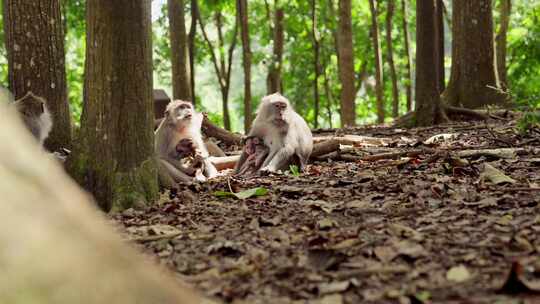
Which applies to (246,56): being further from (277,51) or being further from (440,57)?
(440,57)

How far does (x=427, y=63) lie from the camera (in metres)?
Result: 11.8

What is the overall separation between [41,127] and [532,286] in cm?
586

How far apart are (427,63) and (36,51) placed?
21.7ft

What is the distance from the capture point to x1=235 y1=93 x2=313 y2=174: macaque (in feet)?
28.8

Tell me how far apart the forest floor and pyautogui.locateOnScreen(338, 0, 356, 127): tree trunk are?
10.2 meters

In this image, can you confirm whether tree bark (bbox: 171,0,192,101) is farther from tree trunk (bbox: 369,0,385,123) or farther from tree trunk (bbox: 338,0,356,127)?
tree trunk (bbox: 369,0,385,123)

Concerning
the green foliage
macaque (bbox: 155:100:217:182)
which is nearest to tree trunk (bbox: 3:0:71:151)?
macaque (bbox: 155:100:217:182)

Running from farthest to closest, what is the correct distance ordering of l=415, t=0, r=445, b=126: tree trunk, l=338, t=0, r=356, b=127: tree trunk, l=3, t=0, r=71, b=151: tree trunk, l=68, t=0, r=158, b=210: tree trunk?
l=338, t=0, r=356, b=127: tree trunk < l=415, t=0, r=445, b=126: tree trunk < l=3, t=0, r=71, b=151: tree trunk < l=68, t=0, r=158, b=210: tree trunk

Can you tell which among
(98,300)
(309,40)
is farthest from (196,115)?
(309,40)

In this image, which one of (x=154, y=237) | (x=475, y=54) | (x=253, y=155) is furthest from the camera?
(x=475, y=54)

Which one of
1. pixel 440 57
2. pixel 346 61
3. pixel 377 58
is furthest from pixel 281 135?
pixel 377 58

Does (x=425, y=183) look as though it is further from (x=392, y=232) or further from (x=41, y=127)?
(x=41, y=127)

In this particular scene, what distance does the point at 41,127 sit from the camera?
7.61 meters

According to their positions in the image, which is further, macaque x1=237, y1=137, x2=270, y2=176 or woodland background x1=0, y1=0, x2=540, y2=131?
woodland background x1=0, y1=0, x2=540, y2=131
